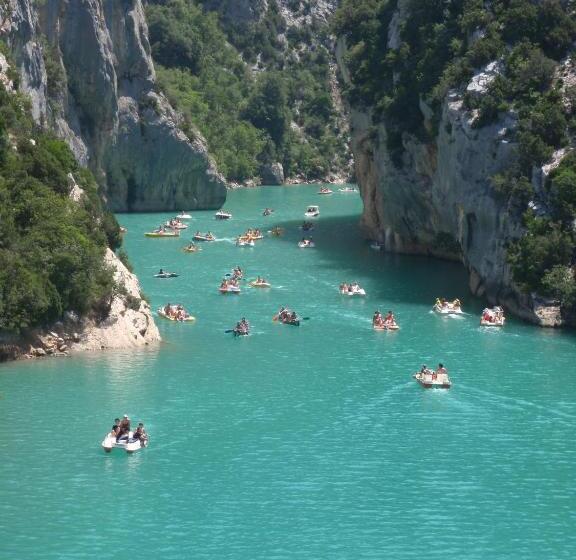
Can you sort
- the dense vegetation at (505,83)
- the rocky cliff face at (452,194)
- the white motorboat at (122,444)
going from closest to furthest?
the white motorboat at (122,444) < the dense vegetation at (505,83) < the rocky cliff face at (452,194)

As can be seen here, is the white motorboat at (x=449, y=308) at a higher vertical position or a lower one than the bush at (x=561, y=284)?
lower

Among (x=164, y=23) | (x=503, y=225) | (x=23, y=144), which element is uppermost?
(x=164, y=23)

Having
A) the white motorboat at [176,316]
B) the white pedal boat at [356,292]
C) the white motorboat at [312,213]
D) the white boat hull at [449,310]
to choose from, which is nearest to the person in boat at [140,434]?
the white motorboat at [176,316]

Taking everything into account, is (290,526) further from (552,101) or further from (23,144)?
(552,101)

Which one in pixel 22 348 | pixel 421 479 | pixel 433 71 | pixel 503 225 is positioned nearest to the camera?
pixel 421 479

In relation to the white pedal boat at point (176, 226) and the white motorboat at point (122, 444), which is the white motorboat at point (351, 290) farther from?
the white motorboat at point (122, 444)

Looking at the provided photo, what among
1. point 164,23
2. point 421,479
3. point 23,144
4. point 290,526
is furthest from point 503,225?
point 164,23

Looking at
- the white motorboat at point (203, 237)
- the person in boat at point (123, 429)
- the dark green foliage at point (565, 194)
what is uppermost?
the dark green foliage at point (565, 194)
